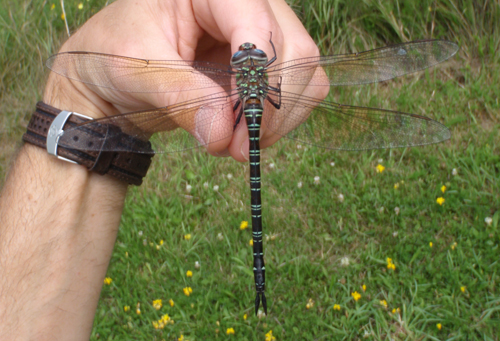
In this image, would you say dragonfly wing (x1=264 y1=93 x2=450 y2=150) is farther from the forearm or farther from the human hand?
the forearm

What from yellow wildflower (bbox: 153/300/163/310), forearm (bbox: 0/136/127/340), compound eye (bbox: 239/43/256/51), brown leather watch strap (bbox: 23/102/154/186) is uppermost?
compound eye (bbox: 239/43/256/51)

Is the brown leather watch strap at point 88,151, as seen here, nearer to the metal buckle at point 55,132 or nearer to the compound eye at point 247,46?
the metal buckle at point 55,132

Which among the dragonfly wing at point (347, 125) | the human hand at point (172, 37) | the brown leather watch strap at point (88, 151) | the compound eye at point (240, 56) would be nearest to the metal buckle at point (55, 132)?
the brown leather watch strap at point (88, 151)

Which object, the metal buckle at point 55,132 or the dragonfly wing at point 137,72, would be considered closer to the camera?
the dragonfly wing at point 137,72

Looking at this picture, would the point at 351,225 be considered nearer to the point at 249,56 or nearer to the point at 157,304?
the point at 157,304

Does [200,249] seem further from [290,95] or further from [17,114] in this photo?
[17,114]

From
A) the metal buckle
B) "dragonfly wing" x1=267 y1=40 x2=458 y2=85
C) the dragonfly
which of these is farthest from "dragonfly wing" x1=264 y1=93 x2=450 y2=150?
the metal buckle

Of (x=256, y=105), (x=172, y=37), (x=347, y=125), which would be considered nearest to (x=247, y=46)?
(x=256, y=105)

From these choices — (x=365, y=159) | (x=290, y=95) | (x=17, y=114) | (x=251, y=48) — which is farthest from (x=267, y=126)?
(x=17, y=114)
